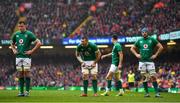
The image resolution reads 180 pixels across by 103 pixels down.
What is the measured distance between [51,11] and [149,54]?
107 ft

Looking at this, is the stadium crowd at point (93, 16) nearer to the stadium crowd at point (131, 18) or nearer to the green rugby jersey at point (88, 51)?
the stadium crowd at point (131, 18)

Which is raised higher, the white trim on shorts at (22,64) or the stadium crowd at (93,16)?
the stadium crowd at (93,16)

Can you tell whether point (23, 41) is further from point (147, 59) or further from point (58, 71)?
point (58, 71)

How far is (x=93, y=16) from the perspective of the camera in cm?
4531

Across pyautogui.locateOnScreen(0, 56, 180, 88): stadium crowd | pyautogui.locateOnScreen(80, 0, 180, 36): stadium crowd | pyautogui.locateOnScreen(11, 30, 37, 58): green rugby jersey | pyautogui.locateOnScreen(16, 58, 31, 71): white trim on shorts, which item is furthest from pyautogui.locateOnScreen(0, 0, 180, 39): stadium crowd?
pyautogui.locateOnScreen(16, 58, 31, 71): white trim on shorts

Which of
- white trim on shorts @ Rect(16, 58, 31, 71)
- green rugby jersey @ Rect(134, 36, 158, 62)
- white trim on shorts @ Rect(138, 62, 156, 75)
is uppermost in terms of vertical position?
green rugby jersey @ Rect(134, 36, 158, 62)

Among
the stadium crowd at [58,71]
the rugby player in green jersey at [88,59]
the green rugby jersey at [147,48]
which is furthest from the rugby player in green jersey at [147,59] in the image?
the stadium crowd at [58,71]

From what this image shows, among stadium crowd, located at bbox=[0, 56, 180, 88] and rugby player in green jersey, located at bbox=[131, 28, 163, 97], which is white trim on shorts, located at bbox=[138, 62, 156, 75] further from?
stadium crowd, located at bbox=[0, 56, 180, 88]

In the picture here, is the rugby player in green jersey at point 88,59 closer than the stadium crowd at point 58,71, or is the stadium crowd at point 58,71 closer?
the rugby player in green jersey at point 88,59

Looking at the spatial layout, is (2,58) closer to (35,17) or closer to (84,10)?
(35,17)

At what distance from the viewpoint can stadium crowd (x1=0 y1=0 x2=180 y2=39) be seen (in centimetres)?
3946

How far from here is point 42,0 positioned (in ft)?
161

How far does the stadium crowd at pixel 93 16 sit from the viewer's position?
39.5 meters

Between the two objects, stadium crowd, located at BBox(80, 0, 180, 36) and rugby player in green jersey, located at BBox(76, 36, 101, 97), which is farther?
stadium crowd, located at BBox(80, 0, 180, 36)
